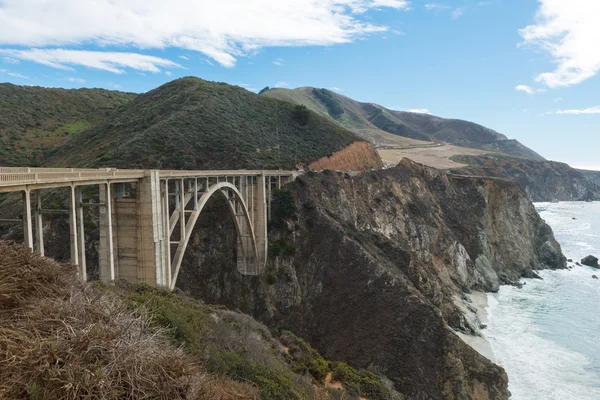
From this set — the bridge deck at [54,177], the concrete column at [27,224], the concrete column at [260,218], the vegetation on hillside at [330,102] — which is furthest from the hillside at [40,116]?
the vegetation on hillside at [330,102]

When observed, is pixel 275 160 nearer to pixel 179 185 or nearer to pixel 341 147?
pixel 341 147

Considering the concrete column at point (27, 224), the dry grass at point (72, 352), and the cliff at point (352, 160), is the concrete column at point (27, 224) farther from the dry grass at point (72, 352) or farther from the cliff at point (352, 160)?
the cliff at point (352, 160)

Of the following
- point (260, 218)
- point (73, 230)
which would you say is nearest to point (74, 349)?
point (73, 230)

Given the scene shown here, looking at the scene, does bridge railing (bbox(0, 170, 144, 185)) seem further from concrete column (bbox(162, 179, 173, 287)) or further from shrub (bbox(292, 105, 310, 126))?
shrub (bbox(292, 105, 310, 126))

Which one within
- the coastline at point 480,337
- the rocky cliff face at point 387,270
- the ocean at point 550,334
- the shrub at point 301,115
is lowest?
the ocean at point 550,334

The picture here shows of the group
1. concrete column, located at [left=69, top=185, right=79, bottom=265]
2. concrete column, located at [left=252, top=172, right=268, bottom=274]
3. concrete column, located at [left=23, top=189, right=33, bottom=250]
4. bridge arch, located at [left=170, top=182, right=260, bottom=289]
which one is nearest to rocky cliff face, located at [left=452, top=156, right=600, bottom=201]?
concrete column, located at [left=252, top=172, right=268, bottom=274]

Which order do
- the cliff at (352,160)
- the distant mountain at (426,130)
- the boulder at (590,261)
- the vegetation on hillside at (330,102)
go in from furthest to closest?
the vegetation on hillside at (330,102), the distant mountain at (426,130), the boulder at (590,261), the cliff at (352,160)
